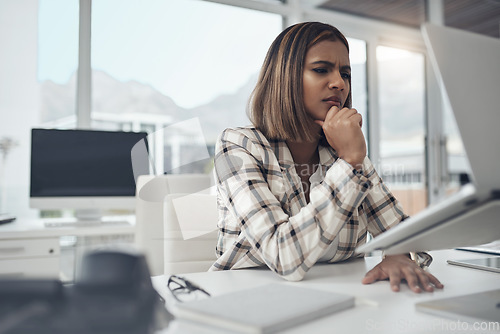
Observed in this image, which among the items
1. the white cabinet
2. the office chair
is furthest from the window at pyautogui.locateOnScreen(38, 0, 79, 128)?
the office chair

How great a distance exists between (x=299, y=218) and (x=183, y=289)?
10.6 inches

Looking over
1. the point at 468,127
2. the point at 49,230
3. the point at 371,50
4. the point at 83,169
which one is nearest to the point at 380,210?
the point at 468,127

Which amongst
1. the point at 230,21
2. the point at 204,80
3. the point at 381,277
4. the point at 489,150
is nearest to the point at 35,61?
the point at 204,80

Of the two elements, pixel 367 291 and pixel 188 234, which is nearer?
pixel 367 291

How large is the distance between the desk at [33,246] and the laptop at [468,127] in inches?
79.3

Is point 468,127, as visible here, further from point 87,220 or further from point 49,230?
point 87,220

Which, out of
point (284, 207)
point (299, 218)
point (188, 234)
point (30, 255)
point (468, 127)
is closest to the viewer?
point (468, 127)

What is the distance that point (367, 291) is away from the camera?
722 mm

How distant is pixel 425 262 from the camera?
3.04 ft

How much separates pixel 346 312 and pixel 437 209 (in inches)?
8.1

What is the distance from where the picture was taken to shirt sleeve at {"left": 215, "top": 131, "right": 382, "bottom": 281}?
805 mm

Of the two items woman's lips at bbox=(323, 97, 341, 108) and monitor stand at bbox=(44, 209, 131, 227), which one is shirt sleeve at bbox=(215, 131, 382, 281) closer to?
woman's lips at bbox=(323, 97, 341, 108)

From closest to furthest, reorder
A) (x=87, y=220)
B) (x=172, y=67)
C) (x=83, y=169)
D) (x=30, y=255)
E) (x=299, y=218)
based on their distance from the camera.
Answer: (x=299, y=218) → (x=30, y=255) → (x=83, y=169) → (x=87, y=220) → (x=172, y=67)

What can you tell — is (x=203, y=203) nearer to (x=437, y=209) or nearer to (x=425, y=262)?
(x=425, y=262)
